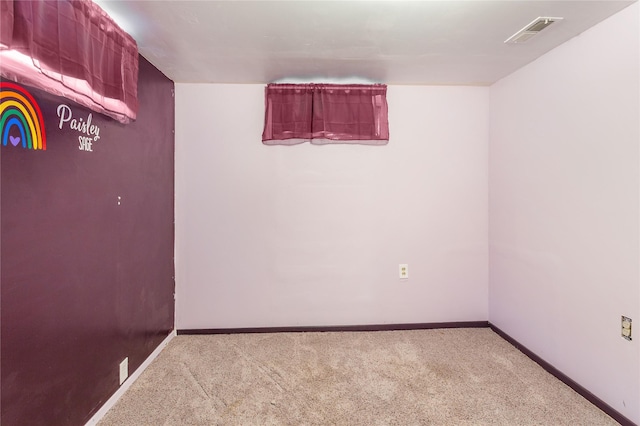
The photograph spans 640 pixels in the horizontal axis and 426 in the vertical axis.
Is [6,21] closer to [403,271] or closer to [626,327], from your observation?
[403,271]

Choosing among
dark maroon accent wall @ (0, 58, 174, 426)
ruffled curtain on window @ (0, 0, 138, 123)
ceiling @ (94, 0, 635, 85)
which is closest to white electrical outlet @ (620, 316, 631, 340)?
ceiling @ (94, 0, 635, 85)

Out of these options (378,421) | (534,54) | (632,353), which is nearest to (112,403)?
(378,421)

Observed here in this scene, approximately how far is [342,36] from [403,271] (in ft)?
6.65

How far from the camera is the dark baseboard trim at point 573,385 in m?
1.75

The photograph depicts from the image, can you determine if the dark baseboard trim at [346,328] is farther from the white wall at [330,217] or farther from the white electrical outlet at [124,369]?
the white electrical outlet at [124,369]

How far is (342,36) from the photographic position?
1976 millimetres

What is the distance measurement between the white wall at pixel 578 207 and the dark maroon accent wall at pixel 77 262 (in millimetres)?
2870

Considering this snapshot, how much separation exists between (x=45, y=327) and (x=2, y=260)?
0.37m

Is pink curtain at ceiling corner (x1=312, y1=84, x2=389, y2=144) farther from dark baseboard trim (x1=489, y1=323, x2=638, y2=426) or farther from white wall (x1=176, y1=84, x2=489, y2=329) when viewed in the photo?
dark baseboard trim (x1=489, y1=323, x2=638, y2=426)

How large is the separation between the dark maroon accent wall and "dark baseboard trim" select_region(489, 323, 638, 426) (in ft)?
9.39

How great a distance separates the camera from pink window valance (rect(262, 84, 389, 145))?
9.19 ft

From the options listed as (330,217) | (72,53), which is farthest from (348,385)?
(72,53)

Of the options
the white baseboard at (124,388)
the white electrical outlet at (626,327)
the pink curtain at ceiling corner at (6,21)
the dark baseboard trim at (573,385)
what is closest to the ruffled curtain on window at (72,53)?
the pink curtain at ceiling corner at (6,21)

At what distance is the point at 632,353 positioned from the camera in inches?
66.5
